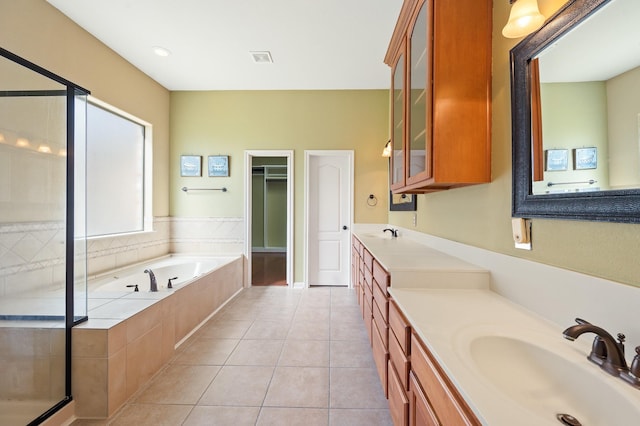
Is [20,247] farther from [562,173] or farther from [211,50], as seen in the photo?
[562,173]

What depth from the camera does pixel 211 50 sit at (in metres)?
2.86

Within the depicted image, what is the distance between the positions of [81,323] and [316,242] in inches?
111

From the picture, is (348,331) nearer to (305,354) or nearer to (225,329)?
(305,354)

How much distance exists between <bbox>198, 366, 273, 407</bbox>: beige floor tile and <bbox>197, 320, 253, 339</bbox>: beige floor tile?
52 cm

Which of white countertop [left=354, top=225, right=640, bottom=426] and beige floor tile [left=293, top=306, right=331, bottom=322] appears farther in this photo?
beige floor tile [left=293, top=306, right=331, bottom=322]

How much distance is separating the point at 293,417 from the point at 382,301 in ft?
2.84

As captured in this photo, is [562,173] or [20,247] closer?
[562,173]

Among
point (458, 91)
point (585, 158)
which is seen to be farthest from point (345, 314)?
point (585, 158)

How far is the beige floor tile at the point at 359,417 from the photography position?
4.97ft

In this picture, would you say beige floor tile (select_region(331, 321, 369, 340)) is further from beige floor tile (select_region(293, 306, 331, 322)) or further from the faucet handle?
the faucet handle

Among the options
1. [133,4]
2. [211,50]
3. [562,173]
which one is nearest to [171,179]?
[211,50]

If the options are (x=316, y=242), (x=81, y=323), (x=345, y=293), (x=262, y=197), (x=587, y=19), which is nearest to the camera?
(x=587, y=19)

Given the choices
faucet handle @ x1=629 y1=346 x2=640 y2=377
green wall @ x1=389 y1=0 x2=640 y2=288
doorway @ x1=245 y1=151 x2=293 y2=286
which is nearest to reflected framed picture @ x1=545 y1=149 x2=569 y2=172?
green wall @ x1=389 y1=0 x2=640 y2=288

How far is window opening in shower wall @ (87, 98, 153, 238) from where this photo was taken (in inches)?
110
